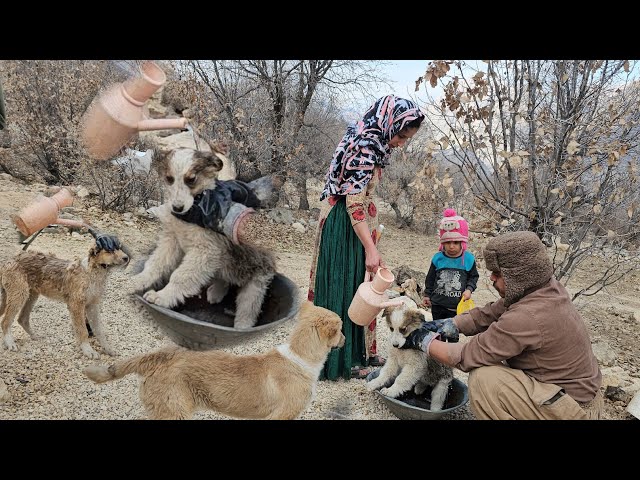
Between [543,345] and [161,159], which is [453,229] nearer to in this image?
[543,345]

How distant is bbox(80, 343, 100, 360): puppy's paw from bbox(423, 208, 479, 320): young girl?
212cm

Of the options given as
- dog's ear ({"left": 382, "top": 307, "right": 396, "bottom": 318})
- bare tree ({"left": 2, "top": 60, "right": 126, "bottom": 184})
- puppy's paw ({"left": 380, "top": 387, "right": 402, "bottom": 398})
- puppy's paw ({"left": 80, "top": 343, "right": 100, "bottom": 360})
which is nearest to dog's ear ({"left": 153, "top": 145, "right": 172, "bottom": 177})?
bare tree ({"left": 2, "top": 60, "right": 126, "bottom": 184})

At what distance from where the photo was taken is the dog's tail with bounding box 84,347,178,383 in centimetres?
222

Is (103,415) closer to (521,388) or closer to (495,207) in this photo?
(521,388)

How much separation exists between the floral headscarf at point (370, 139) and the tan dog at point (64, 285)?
1159mm

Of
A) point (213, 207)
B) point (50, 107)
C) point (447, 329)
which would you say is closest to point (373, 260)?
point (447, 329)

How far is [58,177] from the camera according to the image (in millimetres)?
2381

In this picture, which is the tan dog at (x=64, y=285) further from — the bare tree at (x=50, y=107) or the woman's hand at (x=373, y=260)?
the woman's hand at (x=373, y=260)

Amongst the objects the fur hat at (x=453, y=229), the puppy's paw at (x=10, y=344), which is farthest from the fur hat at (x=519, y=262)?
the puppy's paw at (x=10, y=344)

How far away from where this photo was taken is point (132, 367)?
2268 millimetres

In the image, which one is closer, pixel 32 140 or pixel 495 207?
pixel 32 140

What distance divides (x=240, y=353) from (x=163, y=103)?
46.8 inches

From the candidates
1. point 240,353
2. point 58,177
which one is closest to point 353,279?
point 240,353

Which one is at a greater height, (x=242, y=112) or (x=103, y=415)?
(x=242, y=112)
